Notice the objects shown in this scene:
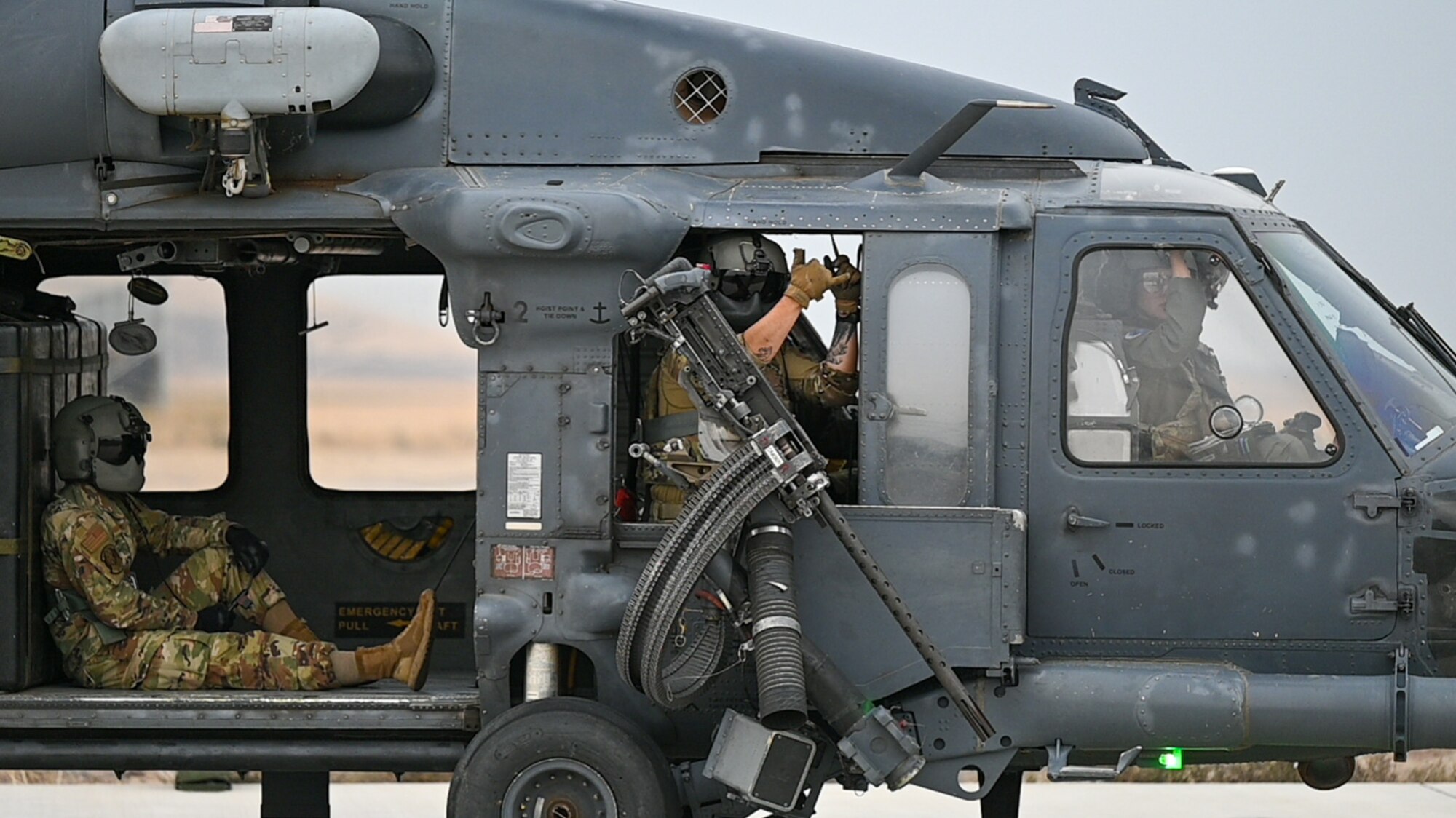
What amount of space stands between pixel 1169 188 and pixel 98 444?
12.7ft

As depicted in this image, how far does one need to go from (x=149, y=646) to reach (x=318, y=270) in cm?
184

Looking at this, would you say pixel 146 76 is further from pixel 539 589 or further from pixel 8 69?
pixel 539 589

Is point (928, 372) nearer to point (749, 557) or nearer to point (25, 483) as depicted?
Answer: point (749, 557)

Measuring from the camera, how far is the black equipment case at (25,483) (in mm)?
6648

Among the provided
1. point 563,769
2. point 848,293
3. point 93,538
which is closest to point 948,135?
point 848,293

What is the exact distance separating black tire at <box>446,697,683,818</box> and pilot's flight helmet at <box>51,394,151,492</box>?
6.08 feet

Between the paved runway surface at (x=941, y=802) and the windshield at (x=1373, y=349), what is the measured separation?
330 centimetres

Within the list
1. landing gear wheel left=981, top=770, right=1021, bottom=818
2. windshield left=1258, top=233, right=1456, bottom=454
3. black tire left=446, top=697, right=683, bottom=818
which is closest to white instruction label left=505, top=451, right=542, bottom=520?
black tire left=446, top=697, right=683, bottom=818

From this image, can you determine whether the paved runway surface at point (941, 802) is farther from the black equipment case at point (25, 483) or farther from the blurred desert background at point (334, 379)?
the black equipment case at point (25, 483)

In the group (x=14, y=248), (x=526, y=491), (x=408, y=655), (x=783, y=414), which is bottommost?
(x=408, y=655)

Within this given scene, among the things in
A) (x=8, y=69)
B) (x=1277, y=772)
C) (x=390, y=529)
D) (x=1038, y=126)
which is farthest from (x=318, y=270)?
(x=1277, y=772)

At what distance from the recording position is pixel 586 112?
6.63 meters

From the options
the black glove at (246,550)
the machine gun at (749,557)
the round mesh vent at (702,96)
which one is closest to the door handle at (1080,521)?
the machine gun at (749,557)

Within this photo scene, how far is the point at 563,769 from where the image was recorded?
6113 millimetres
